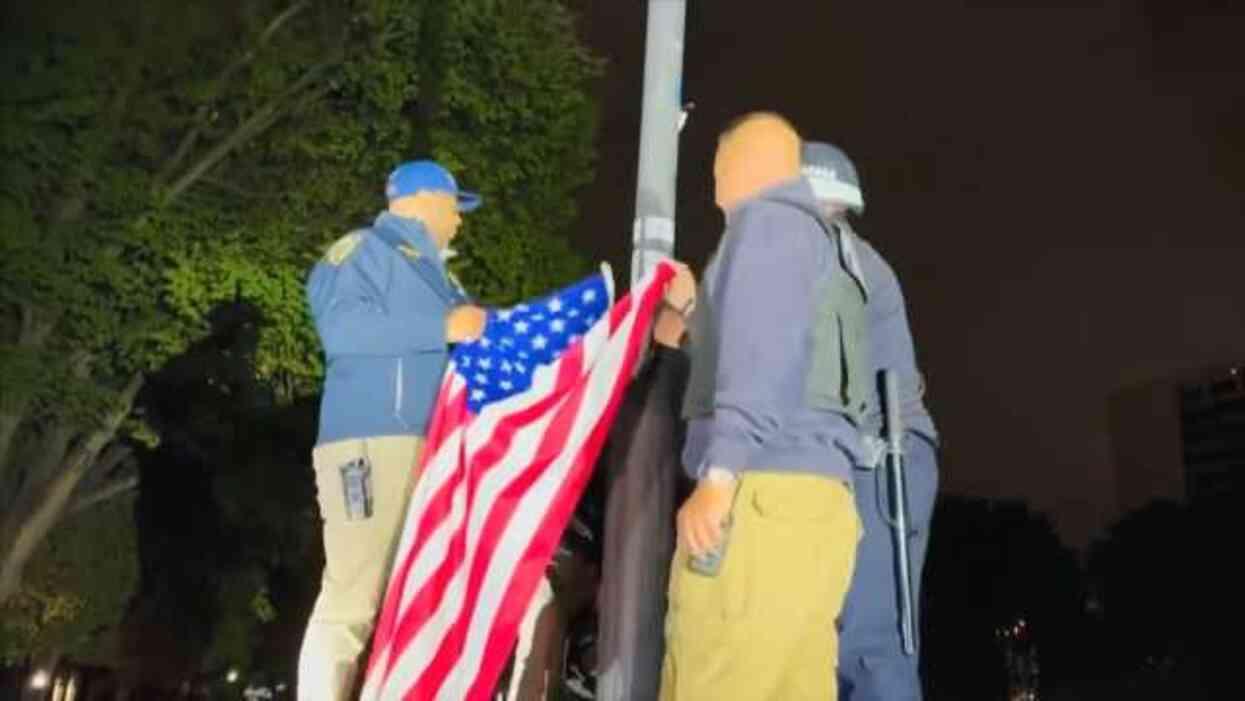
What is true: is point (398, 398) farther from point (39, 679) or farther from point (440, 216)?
point (39, 679)

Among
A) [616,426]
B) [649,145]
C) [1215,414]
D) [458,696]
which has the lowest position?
[458,696]

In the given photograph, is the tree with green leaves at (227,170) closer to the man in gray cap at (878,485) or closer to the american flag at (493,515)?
the american flag at (493,515)

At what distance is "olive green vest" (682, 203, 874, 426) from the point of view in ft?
14.4

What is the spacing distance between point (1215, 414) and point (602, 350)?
11068 cm

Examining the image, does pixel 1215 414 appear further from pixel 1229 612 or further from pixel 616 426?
pixel 616 426

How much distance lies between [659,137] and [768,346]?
2.16 metres

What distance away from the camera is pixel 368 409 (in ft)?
19.1

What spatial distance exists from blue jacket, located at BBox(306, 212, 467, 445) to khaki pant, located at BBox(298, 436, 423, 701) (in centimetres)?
8

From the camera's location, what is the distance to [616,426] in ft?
17.5

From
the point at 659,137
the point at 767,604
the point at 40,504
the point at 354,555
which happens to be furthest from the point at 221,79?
the point at 767,604

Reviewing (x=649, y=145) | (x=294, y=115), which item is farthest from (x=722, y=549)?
(x=294, y=115)

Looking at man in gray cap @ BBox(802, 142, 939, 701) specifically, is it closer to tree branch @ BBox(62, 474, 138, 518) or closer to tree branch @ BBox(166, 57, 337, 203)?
tree branch @ BBox(166, 57, 337, 203)

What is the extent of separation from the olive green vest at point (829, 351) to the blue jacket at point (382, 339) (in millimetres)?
1415

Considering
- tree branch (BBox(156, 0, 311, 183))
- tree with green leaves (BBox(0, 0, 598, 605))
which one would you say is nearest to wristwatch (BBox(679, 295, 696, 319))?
tree with green leaves (BBox(0, 0, 598, 605))
